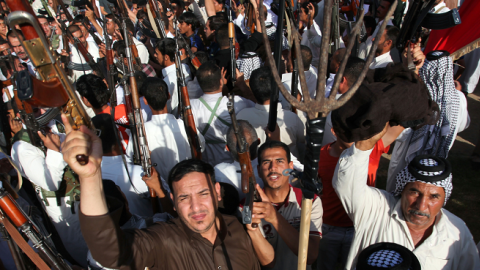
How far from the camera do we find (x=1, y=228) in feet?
5.88

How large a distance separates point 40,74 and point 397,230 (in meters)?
2.23

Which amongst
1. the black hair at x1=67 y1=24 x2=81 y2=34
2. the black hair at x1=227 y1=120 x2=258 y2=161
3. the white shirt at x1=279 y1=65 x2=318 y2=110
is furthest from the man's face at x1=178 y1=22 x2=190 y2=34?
the black hair at x1=227 y1=120 x2=258 y2=161

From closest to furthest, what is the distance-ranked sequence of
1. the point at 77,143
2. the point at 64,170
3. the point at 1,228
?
1. the point at 77,143
2. the point at 1,228
3. the point at 64,170

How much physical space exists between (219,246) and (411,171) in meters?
1.35

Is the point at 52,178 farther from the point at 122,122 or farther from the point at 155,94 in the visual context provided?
the point at 155,94

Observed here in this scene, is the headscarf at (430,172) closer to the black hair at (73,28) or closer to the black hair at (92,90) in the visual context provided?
the black hair at (92,90)

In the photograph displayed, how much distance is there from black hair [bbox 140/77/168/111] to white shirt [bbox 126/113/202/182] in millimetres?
116

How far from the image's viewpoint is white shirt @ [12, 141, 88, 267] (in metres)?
2.45

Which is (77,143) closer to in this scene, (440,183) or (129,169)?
(129,169)

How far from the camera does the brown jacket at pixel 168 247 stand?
1.56 m

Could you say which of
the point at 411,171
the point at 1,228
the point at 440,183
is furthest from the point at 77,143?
the point at 440,183

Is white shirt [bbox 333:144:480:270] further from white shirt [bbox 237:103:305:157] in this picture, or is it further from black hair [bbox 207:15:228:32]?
black hair [bbox 207:15:228:32]

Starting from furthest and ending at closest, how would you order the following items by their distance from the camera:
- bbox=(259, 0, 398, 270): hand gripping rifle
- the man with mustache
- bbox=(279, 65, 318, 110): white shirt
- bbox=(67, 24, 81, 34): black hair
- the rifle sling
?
bbox=(67, 24, 81, 34): black hair, bbox=(279, 65, 318, 110): white shirt, the man with mustache, the rifle sling, bbox=(259, 0, 398, 270): hand gripping rifle

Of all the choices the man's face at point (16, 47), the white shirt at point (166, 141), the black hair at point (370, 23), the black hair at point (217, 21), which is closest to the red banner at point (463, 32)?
the black hair at point (370, 23)
